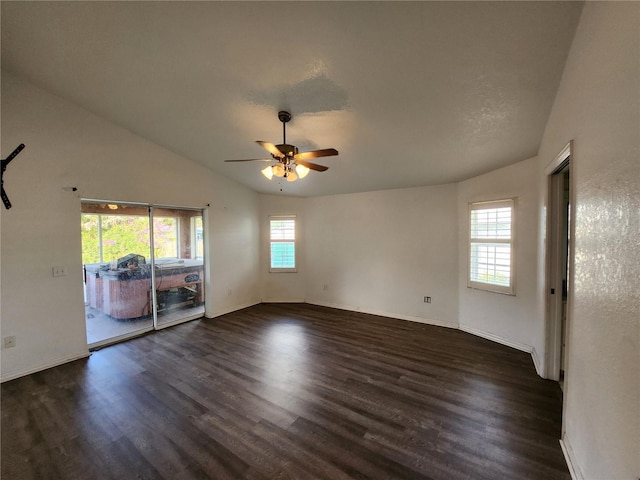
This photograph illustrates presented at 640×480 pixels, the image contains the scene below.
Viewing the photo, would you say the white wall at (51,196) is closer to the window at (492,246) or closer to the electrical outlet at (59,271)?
the electrical outlet at (59,271)

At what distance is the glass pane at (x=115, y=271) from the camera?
3.67 m

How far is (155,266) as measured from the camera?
432 centimetres

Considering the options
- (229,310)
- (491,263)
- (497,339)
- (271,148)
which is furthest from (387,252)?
(229,310)

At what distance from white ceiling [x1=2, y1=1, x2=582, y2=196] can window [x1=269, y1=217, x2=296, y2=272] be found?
105 inches

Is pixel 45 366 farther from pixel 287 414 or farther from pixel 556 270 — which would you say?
pixel 556 270

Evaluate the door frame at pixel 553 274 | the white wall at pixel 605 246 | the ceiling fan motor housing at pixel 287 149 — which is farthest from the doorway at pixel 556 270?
the ceiling fan motor housing at pixel 287 149

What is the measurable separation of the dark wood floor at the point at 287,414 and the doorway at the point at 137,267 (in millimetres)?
706

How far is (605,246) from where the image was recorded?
1286mm

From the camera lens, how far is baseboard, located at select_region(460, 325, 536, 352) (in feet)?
11.1

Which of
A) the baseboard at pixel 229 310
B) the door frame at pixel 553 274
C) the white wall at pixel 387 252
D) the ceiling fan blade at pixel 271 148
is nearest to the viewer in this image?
the ceiling fan blade at pixel 271 148

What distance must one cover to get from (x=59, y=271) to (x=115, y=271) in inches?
29.9

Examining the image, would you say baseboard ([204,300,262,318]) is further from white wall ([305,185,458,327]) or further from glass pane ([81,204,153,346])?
white wall ([305,185,458,327])

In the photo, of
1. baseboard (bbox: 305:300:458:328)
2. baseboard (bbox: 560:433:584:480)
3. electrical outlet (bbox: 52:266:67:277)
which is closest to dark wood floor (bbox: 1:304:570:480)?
baseboard (bbox: 560:433:584:480)

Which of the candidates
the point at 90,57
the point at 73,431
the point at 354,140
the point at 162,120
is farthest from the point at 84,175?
the point at 354,140
